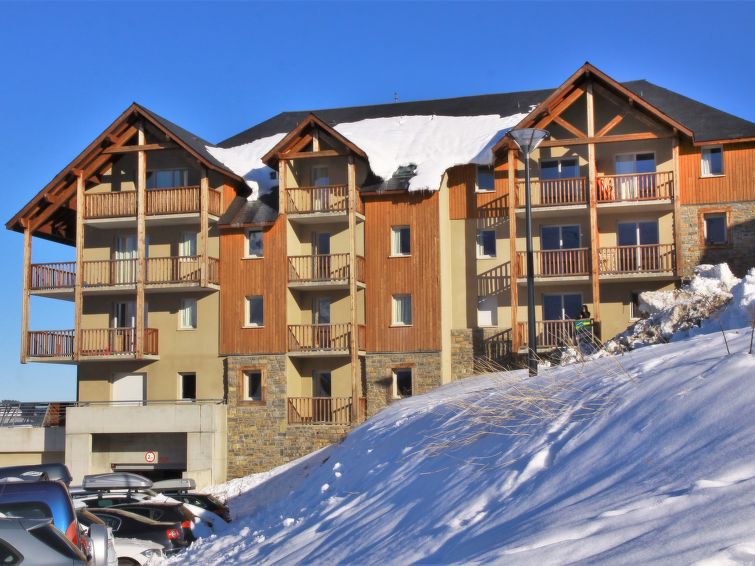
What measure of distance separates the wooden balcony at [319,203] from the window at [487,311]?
18.5 ft

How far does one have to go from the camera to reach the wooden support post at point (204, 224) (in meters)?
38.2

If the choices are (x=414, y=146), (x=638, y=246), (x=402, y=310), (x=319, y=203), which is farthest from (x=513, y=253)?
(x=319, y=203)

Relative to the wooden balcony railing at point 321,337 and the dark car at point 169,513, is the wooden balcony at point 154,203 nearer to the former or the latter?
the wooden balcony railing at point 321,337

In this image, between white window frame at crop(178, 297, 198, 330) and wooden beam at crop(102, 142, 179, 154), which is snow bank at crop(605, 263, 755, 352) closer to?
white window frame at crop(178, 297, 198, 330)

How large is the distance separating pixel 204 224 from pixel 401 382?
9315mm

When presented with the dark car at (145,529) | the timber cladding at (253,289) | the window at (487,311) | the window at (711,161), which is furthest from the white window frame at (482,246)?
the dark car at (145,529)

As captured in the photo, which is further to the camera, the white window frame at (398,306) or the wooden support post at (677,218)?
the white window frame at (398,306)

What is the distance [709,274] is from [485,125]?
1174cm

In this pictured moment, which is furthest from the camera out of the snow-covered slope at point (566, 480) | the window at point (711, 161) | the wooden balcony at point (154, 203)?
the wooden balcony at point (154, 203)

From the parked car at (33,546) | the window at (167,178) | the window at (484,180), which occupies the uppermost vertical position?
the window at (167,178)

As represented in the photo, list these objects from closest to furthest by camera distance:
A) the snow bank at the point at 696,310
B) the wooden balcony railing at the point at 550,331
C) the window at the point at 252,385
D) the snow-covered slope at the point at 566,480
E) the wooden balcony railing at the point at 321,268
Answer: the snow-covered slope at the point at 566,480, the snow bank at the point at 696,310, the wooden balcony railing at the point at 550,331, the wooden balcony railing at the point at 321,268, the window at the point at 252,385

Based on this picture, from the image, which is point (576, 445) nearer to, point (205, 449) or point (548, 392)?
point (548, 392)

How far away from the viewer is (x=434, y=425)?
572 inches

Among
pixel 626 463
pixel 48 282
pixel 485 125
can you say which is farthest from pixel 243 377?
pixel 626 463
